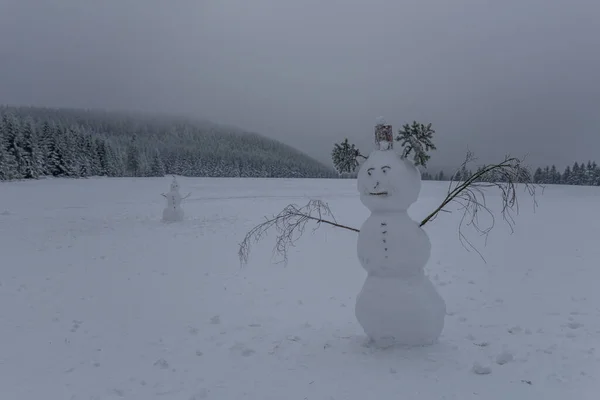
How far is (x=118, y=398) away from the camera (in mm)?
4551

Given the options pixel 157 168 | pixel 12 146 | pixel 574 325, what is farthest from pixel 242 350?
pixel 157 168

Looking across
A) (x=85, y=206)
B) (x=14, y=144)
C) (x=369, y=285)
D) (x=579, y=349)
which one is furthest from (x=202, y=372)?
(x=14, y=144)

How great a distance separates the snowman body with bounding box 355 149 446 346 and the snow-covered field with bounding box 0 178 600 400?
396 millimetres

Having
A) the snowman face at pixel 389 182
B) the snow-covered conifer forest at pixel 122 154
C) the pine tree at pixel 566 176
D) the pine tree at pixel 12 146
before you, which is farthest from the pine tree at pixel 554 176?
the pine tree at pixel 12 146

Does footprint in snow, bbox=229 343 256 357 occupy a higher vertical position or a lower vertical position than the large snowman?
lower

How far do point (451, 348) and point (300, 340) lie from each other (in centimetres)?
234

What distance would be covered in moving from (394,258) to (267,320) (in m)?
3.46

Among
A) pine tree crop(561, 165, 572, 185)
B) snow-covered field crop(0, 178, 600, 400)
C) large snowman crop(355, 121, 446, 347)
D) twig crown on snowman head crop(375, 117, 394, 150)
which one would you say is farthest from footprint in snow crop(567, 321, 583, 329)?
pine tree crop(561, 165, 572, 185)

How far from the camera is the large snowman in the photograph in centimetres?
505

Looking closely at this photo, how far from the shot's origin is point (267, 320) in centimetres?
740

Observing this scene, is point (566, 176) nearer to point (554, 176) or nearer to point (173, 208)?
point (554, 176)

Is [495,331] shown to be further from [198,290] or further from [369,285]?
[198,290]

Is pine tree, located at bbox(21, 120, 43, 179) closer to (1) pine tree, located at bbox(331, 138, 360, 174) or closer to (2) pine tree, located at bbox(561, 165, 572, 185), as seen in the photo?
(1) pine tree, located at bbox(331, 138, 360, 174)

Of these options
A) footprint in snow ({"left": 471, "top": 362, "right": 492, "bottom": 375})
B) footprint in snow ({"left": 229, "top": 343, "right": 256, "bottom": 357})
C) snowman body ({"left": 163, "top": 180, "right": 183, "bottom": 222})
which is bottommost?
footprint in snow ({"left": 229, "top": 343, "right": 256, "bottom": 357})
